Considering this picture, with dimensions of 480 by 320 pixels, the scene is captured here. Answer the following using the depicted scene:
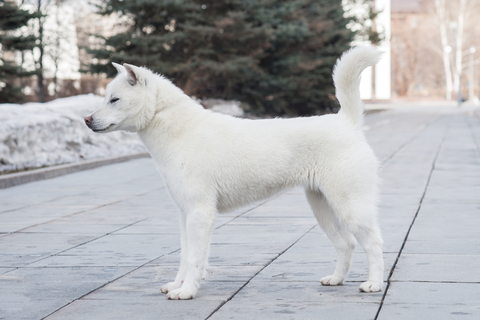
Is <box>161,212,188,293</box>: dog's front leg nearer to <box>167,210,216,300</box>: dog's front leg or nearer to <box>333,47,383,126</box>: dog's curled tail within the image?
<box>167,210,216,300</box>: dog's front leg

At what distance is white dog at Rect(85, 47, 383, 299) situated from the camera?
4.75m

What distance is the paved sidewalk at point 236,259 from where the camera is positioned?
4.50 meters

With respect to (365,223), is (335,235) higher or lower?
lower

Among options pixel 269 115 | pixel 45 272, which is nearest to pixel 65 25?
pixel 269 115

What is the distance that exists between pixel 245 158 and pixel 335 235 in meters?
0.91

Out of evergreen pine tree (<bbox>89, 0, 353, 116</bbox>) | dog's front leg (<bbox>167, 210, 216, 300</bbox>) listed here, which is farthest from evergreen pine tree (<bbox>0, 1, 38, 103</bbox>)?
dog's front leg (<bbox>167, 210, 216, 300</bbox>)

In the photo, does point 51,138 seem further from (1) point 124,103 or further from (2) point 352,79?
(2) point 352,79

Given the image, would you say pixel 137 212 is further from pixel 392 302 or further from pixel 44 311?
pixel 392 302

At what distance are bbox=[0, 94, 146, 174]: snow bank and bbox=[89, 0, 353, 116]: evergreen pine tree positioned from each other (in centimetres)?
516

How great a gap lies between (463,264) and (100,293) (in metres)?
2.87

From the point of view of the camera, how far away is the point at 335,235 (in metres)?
5.11

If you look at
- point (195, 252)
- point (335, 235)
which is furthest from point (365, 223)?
point (195, 252)

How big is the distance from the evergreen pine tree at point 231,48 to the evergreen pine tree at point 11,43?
169 inches

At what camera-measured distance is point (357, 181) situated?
15.5ft
